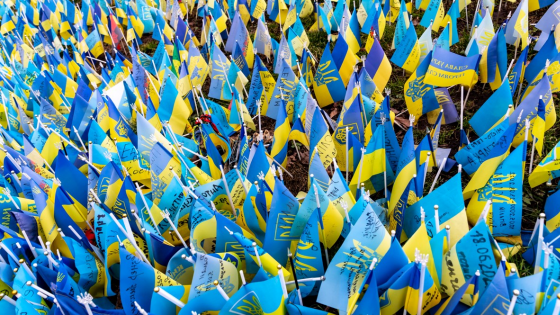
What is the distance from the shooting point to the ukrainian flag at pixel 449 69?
3.39 meters

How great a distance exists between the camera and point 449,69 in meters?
3.46

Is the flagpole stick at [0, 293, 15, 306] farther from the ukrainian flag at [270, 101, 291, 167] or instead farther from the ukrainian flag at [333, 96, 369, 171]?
the ukrainian flag at [333, 96, 369, 171]

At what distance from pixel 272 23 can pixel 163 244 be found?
4290mm

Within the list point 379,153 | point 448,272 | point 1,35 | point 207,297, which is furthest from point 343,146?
point 1,35

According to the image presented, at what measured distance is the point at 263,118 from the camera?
15.3 feet

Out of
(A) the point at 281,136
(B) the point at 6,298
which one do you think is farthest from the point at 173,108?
(B) the point at 6,298

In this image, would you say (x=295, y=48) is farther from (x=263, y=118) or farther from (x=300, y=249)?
(x=300, y=249)

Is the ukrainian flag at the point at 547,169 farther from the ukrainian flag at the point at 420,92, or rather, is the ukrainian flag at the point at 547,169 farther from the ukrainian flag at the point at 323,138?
the ukrainian flag at the point at 323,138

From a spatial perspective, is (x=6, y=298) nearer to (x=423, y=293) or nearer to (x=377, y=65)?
(x=423, y=293)

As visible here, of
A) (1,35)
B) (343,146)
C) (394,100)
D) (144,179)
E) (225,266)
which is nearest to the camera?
(225,266)

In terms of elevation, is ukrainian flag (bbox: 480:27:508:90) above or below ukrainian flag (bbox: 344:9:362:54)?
below

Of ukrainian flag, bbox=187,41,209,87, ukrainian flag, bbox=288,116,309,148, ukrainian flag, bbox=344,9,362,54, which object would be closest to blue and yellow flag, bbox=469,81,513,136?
ukrainian flag, bbox=288,116,309,148

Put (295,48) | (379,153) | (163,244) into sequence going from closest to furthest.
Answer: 1. (163,244)
2. (379,153)
3. (295,48)

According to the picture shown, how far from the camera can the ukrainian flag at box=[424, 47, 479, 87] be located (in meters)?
3.39
